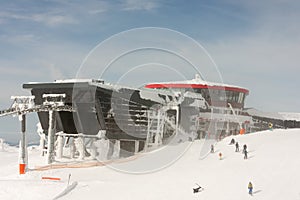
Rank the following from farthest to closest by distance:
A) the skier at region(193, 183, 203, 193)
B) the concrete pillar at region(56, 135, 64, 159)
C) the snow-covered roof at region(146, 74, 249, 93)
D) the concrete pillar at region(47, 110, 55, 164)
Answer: the snow-covered roof at region(146, 74, 249, 93), the concrete pillar at region(56, 135, 64, 159), the concrete pillar at region(47, 110, 55, 164), the skier at region(193, 183, 203, 193)

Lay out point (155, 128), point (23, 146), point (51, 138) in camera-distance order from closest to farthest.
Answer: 1. point (23, 146)
2. point (51, 138)
3. point (155, 128)

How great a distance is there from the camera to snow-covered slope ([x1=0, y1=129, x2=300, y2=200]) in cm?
3123

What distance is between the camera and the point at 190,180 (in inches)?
1403

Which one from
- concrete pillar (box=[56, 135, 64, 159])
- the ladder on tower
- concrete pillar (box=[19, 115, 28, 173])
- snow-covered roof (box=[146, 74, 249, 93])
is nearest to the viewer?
concrete pillar (box=[19, 115, 28, 173])

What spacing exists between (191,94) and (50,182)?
40.7m

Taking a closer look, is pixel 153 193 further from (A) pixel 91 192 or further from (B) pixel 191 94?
(B) pixel 191 94

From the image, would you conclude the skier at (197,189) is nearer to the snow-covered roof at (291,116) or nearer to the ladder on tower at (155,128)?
the ladder on tower at (155,128)

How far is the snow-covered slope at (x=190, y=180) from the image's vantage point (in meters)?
31.2

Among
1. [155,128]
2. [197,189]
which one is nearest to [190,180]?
[197,189]

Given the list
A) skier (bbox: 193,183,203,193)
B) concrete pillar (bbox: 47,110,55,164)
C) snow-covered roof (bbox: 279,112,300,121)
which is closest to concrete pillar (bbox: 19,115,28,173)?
concrete pillar (bbox: 47,110,55,164)

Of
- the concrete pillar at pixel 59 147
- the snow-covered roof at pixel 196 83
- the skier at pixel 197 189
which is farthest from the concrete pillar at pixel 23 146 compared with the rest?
the snow-covered roof at pixel 196 83

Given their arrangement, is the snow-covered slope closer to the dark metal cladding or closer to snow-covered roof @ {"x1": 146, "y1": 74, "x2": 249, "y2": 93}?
the dark metal cladding

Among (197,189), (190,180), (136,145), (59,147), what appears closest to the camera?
(197,189)

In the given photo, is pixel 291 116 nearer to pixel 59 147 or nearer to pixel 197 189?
pixel 59 147
